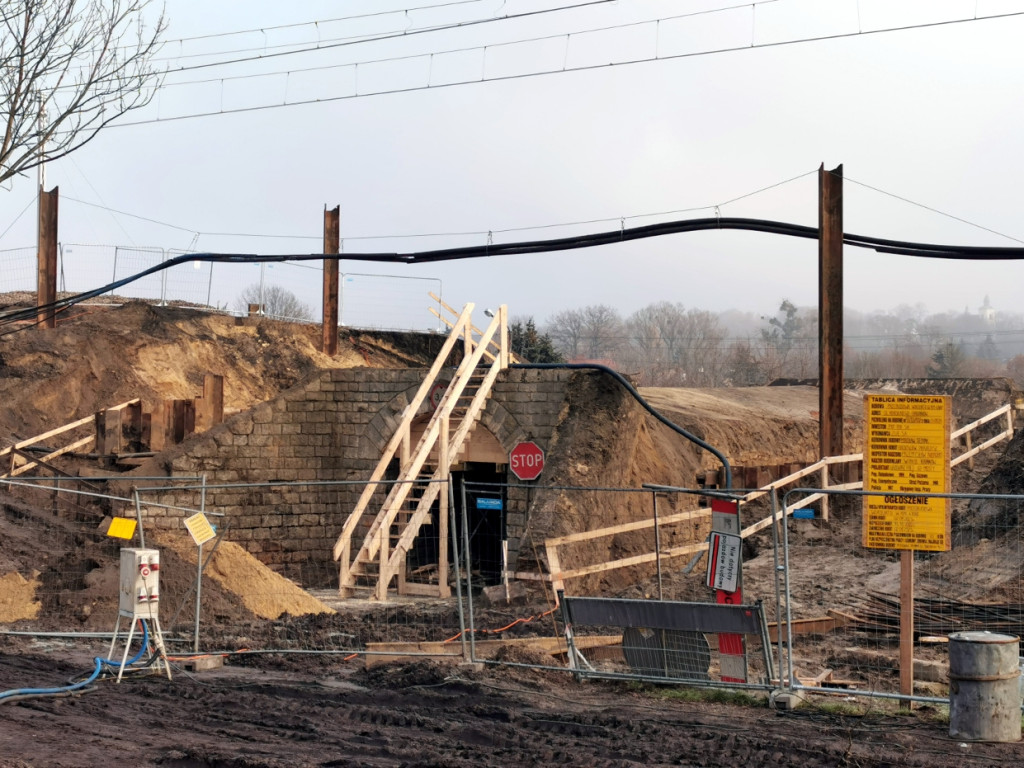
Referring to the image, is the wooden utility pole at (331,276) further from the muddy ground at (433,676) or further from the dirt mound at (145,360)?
the muddy ground at (433,676)

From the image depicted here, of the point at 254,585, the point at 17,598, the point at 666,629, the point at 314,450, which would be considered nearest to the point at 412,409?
the point at 314,450

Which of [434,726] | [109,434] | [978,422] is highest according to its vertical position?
[978,422]

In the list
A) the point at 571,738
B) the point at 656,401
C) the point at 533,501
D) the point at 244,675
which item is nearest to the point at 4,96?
the point at 244,675

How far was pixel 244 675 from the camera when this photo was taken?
9594 mm

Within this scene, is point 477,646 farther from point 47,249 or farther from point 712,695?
point 47,249

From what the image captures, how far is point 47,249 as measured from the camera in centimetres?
2586

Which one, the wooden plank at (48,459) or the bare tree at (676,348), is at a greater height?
the bare tree at (676,348)

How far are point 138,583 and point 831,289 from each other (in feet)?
38.1

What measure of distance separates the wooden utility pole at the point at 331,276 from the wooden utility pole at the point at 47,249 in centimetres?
710

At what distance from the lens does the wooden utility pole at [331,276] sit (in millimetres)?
23734

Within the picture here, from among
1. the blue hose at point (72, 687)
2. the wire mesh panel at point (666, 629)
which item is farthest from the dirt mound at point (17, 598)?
the wire mesh panel at point (666, 629)

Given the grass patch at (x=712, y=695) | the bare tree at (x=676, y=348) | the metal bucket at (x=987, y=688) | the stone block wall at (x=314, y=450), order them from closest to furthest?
the metal bucket at (x=987, y=688) → the grass patch at (x=712, y=695) → the stone block wall at (x=314, y=450) → the bare tree at (x=676, y=348)

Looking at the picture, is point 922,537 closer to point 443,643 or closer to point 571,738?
point 571,738

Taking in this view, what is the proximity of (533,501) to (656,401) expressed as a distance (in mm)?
7691
